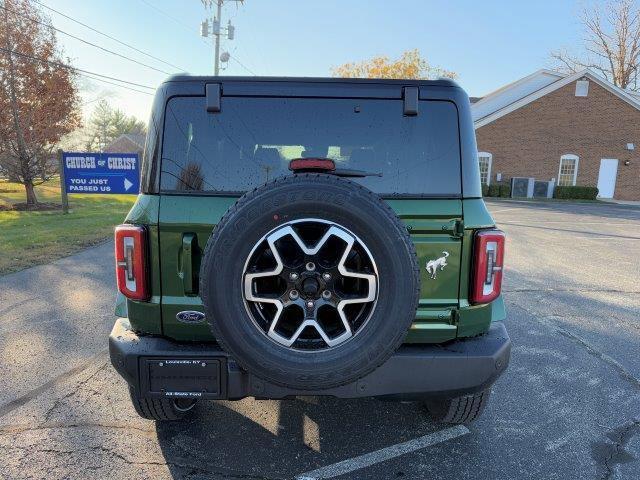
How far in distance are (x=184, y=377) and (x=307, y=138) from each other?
141 centimetres

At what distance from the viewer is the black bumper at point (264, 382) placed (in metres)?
2.26

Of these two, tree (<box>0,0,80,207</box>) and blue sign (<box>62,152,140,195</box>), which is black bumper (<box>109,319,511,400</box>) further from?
tree (<box>0,0,80,207</box>)

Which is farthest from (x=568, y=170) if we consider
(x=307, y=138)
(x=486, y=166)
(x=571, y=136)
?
(x=307, y=138)

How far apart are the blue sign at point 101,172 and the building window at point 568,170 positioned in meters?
26.0

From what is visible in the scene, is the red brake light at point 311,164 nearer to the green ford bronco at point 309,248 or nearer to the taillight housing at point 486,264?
the green ford bronco at point 309,248

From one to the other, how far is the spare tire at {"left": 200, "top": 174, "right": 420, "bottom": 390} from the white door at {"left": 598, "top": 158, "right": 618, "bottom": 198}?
1257 inches

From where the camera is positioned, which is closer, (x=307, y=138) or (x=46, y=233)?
(x=307, y=138)

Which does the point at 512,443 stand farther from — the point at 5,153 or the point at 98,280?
the point at 5,153

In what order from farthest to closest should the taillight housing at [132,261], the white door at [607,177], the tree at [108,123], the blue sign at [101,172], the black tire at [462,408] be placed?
the tree at [108,123]
the white door at [607,177]
the blue sign at [101,172]
the black tire at [462,408]
the taillight housing at [132,261]

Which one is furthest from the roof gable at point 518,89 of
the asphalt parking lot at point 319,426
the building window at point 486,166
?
the asphalt parking lot at point 319,426

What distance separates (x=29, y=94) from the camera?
16.7m

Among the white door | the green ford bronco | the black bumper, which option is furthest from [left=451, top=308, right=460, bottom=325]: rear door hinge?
the white door

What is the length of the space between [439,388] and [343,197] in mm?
1107

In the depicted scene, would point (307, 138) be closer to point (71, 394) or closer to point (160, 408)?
point (160, 408)
